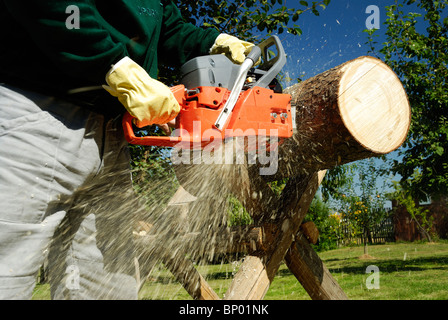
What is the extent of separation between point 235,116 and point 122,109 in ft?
1.74

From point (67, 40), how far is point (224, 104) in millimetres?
740

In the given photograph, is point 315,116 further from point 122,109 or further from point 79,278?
point 79,278

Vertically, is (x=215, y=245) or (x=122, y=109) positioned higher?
(x=122, y=109)

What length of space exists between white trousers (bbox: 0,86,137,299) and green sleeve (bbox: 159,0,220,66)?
0.63m

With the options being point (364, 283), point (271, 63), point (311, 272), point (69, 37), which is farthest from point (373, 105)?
point (364, 283)

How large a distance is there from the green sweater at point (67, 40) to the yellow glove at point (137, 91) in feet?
0.13

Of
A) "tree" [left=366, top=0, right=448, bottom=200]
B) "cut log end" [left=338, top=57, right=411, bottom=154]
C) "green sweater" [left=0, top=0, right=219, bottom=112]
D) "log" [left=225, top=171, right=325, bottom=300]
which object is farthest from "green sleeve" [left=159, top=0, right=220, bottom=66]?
"tree" [left=366, top=0, right=448, bottom=200]

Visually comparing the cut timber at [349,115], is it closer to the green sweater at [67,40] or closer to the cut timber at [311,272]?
the cut timber at [311,272]

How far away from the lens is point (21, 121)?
126 cm

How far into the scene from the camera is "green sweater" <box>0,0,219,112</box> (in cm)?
122

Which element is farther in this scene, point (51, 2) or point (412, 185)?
point (412, 185)

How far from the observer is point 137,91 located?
4.68 feet

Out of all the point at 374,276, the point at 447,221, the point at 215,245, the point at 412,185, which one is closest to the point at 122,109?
the point at 215,245

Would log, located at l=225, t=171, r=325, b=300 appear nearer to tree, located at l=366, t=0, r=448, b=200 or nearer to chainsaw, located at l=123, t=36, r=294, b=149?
chainsaw, located at l=123, t=36, r=294, b=149
